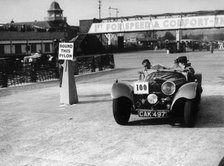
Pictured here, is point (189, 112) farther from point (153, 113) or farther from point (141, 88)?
point (141, 88)

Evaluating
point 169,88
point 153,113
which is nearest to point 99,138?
point 153,113

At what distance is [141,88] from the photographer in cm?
728

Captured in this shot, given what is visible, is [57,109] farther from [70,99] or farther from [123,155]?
[123,155]

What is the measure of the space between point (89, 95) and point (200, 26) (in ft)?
86.8

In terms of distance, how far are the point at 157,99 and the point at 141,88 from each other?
433 millimetres

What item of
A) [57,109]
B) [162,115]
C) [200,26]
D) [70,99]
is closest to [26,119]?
[57,109]

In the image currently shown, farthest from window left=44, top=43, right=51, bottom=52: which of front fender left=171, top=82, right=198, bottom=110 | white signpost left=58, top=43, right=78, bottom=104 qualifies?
front fender left=171, top=82, right=198, bottom=110

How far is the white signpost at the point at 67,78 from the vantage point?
10.4 metres

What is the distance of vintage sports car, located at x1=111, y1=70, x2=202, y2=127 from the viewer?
6988 millimetres

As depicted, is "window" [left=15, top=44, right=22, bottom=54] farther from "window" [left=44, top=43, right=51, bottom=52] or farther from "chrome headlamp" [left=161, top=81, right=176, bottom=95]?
"chrome headlamp" [left=161, top=81, right=176, bottom=95]

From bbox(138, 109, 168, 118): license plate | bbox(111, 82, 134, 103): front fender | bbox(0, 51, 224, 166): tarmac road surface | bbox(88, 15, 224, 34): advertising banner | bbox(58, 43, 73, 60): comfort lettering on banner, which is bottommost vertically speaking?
bbox(0, 51, 224, 166): tarmac road surface

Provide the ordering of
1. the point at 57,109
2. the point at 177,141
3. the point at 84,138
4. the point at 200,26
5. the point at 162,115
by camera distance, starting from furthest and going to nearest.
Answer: the point at 200,26 → the point at 57,109 → the point at 162,115 → the point at 84,138 → the point at 177,141

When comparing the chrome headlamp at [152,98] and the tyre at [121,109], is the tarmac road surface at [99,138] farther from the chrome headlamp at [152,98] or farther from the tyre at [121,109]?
the chrome headlamp at [152,98]

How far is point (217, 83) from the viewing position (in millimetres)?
14000
